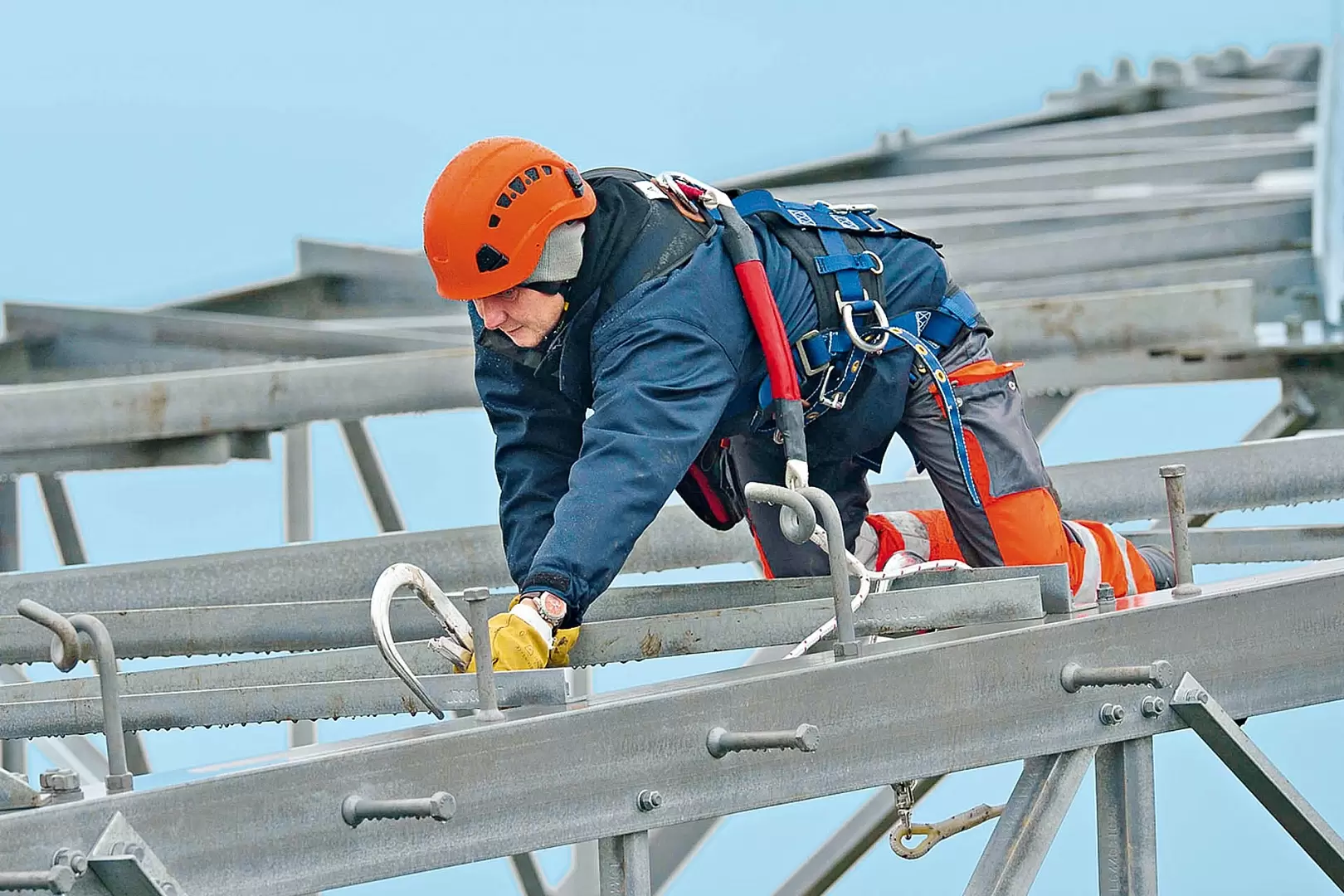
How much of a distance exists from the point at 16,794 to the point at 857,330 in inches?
83.6

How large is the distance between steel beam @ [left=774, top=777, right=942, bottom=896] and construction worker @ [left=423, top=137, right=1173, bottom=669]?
7.27 feet

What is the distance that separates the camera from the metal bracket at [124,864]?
8.97 feet

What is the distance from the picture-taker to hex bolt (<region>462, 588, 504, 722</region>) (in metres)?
3.12

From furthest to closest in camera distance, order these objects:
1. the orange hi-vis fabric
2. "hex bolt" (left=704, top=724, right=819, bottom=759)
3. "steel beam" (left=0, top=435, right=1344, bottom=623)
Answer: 1. "steel beam" (left=0, top=435, right=1344, bottom=623)
2. the orange hi-vis fabric
3. "hex bolt" (left=704, top=724, right=819, bottom=759)

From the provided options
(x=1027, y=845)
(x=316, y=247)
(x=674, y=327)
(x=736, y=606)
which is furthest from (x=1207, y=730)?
(x=316, y=247)

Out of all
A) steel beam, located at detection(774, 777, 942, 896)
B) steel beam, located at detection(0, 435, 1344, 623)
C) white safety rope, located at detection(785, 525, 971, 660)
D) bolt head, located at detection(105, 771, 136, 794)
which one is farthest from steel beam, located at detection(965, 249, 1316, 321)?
bolt head, located at detection(105, 771, 136, 794)

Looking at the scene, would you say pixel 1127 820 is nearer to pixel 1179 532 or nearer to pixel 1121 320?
pixel 1179 532

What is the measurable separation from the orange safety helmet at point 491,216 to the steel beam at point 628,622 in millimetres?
676

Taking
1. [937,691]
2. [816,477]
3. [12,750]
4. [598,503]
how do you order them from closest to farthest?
1. [937,691]
2. [598,503]
3. [816,477]
4. [12,750]

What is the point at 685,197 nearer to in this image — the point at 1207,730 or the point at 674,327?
the point at 674,327

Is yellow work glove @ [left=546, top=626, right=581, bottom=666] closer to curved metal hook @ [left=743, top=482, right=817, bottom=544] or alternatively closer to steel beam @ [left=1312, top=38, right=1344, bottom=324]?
curved metal hook @ [left=743, top=482, right=817, bottom=544]

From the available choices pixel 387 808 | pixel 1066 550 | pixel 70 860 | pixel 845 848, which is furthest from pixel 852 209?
pixel 845 848

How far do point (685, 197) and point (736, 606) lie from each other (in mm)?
806

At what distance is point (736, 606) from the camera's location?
423 cm
